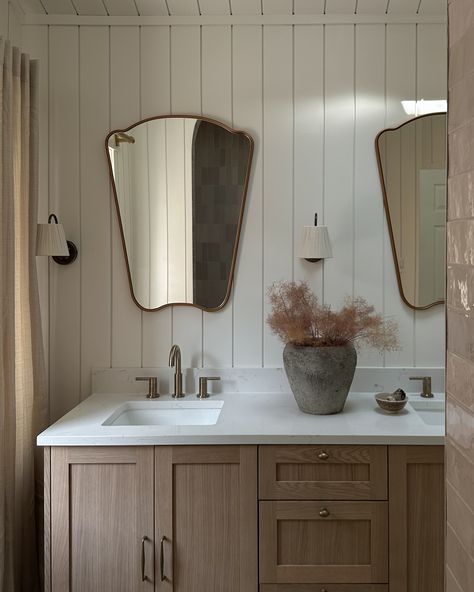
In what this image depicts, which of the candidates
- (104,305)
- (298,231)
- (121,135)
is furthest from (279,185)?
(104,305)

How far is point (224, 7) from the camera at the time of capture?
2.54 m

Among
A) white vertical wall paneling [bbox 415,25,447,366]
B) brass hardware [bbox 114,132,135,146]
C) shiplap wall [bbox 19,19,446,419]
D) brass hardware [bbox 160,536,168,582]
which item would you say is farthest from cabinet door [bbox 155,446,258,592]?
brass hardware [bbox 114,132,135,146]

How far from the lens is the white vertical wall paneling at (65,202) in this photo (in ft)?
8.54

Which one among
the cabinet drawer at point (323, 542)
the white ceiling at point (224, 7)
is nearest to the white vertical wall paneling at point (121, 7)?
the white ceiling at point (224, 7)

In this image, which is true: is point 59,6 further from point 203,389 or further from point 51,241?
point 203,389

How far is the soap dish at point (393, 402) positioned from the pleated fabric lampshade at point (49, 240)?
1.32 metres

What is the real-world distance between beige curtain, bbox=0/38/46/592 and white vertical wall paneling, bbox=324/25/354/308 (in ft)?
3.75

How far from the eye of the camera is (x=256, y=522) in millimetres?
2033

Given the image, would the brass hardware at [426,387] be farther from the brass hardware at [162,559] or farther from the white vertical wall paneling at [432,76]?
the brass hardware at [162,559]

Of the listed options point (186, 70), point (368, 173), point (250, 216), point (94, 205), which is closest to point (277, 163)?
point (250, 216)

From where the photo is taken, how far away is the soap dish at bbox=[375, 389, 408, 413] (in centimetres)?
228

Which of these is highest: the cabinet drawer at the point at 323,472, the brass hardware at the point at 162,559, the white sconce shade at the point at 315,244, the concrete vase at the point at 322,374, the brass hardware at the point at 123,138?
the brass hardware at the point at 123,138

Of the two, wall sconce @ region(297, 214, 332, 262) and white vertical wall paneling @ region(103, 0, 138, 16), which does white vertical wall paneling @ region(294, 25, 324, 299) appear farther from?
white vertical wall paneling @ region(103, 0, 138, 16)

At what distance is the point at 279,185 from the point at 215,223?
30cm
